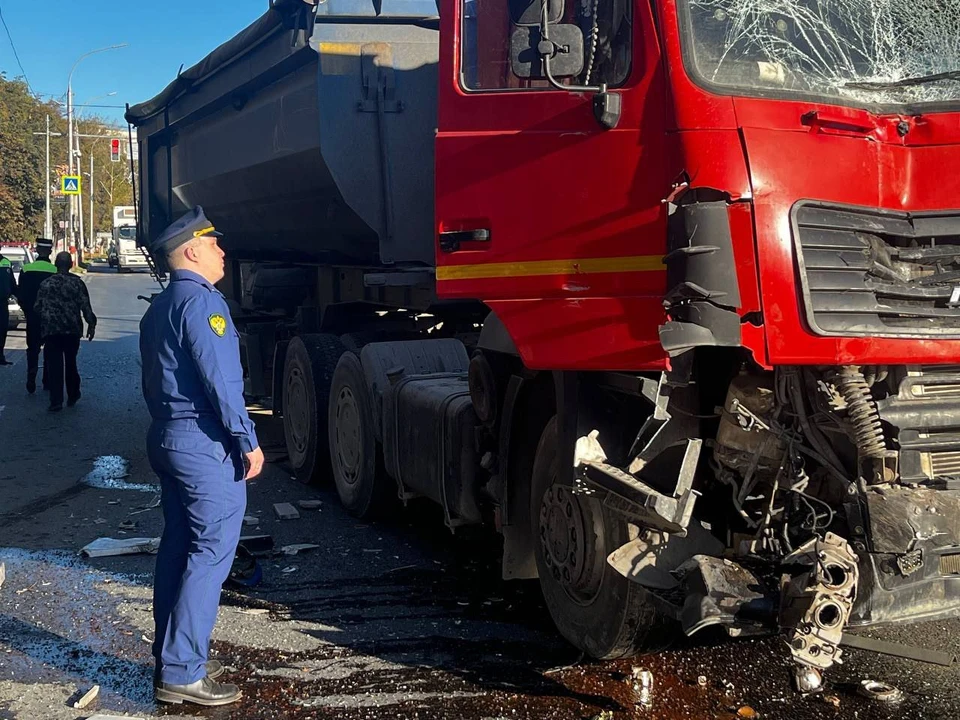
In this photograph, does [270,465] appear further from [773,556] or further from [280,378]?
[773,556]

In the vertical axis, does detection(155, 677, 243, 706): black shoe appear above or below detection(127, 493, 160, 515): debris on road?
below

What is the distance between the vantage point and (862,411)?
3.67 m

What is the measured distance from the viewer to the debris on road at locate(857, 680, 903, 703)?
4359 mm

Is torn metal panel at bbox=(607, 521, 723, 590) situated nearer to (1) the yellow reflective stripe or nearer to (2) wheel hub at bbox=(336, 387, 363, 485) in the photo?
(1) the yellow reflective stripe

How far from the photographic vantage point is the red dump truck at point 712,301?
3.66m

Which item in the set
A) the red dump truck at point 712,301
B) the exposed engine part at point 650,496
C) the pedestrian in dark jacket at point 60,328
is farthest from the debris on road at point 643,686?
the pedestrian in dark jacket at point 60,328

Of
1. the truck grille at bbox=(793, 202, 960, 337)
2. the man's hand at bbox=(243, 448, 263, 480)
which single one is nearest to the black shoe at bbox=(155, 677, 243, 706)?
the man's hand at bbox=(243, 448, 263, 480)

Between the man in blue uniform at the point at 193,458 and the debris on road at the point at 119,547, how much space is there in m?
2.25

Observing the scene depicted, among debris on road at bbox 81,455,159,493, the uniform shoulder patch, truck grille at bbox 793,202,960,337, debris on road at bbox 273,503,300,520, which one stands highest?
truck grille at bbox 793,202,960,337

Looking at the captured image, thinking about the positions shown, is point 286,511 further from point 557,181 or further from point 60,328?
point 60,328

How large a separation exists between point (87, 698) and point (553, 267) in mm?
2489

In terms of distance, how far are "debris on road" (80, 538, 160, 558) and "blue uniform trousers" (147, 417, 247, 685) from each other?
2.18 m

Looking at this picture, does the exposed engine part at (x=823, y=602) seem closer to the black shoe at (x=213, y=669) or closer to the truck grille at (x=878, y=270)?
the truck grille at (x=878, y=270)

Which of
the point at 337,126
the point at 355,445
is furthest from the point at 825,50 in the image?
the point at 355,445
